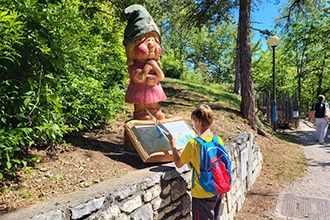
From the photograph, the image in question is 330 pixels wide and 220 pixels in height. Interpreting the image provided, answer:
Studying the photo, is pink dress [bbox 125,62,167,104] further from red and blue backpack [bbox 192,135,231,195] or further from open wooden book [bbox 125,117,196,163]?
red and blue backpack [bbox 192,135,231,195]

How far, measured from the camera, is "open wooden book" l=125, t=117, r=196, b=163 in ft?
11.6

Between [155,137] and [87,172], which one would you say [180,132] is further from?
[87,172]

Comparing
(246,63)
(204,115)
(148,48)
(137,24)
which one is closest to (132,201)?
(204,115)

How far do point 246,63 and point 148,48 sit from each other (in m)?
5.73

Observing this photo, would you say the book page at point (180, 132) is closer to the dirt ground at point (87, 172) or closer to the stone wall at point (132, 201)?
the stone wall at point (132, 201)

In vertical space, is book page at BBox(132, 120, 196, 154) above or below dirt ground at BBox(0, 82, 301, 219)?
above

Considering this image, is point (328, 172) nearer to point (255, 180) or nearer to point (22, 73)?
point (255, 180)

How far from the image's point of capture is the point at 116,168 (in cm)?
344

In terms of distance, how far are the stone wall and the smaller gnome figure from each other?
3.01 feet

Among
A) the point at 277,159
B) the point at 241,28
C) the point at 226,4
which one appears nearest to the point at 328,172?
the point at 277,159

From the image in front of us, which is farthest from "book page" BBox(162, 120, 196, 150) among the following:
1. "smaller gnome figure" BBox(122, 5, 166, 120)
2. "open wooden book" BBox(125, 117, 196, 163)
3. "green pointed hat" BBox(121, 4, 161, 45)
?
"green pointed hat" BBox(121, 4, 161, 45)

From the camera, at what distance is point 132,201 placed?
2.66m

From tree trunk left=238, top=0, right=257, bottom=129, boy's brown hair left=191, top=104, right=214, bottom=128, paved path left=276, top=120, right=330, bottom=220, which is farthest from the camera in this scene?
tree trunk left=238, top=0, right=257, bottom=129

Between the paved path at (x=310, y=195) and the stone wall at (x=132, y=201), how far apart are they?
1058 millimetres
